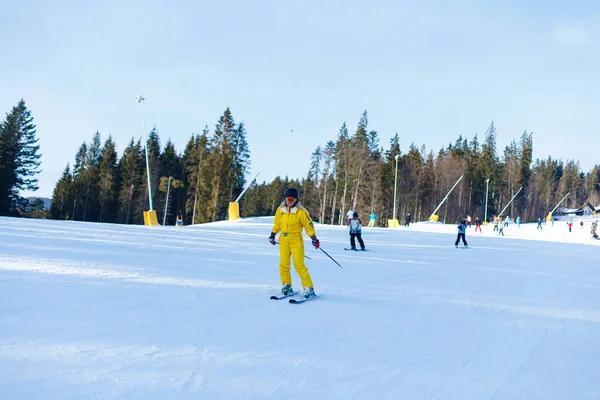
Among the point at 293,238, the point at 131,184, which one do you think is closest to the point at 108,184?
the point at 131,184

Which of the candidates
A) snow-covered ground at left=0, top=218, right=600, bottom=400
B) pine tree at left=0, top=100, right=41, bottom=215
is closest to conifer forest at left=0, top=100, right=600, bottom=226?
pine tree at left=0, top=100, right=41, bottom=215

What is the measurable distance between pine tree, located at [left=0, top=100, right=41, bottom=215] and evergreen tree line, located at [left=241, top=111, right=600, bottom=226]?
34879mm

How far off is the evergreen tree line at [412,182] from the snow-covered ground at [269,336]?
44462 millimetres

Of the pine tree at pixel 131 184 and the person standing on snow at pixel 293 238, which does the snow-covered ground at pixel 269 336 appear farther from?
the pine tree at pixel 131 184

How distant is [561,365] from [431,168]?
74.4 meters

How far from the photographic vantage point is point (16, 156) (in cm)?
4678

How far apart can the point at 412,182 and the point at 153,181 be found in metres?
40.9

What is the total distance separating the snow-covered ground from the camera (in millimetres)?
3068

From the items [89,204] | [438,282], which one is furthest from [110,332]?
[89,204]

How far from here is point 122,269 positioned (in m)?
7.20

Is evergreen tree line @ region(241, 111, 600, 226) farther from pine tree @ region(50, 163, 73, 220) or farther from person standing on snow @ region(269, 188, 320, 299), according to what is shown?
person standing on snow @ region(269, 188, 320, 299)

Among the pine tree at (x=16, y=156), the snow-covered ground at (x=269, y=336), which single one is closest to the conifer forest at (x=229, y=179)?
the pine tree at (x=16, y=156)

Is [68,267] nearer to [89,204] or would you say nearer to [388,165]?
[89,204]

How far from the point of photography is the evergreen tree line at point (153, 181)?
163 ft
